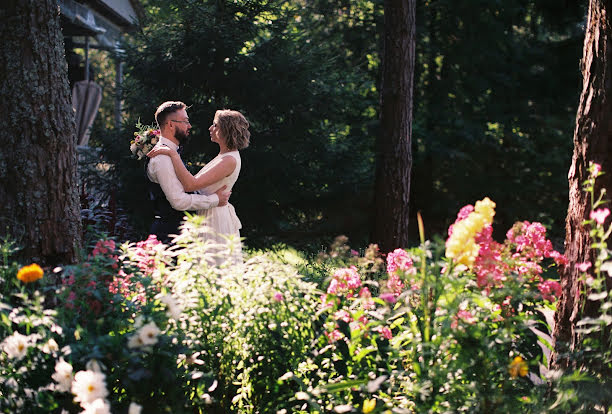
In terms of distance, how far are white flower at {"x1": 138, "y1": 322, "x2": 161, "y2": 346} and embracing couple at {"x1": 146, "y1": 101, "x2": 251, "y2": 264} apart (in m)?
2.36

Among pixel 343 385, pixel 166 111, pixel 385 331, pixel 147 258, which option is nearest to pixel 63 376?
pixel 147 258

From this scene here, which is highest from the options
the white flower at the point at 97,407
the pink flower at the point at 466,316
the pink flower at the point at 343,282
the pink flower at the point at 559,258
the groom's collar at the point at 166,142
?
the groom's collar at the point at 166,142

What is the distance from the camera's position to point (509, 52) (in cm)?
1384

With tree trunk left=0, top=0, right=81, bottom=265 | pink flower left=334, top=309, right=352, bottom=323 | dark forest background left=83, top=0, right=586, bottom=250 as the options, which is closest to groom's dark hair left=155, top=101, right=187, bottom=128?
tree trunk left=0, top=0, right=81, bottom=265

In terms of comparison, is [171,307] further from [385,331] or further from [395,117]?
[395,117]

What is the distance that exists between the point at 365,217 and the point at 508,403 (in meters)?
9.61

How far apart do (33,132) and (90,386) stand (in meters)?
2.13

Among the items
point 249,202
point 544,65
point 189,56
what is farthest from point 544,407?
point 544,65

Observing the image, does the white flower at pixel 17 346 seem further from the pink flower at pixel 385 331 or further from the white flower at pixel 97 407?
the pink flower at pixel 385 331

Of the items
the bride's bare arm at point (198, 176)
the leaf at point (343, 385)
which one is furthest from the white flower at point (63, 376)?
the bride's bare arm at point (198, 176)

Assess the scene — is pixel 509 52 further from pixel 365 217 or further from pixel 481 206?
pixel 481 206

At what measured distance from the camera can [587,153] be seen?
136 inches

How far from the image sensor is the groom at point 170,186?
522cm

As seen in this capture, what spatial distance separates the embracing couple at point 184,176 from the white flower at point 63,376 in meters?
2.45
